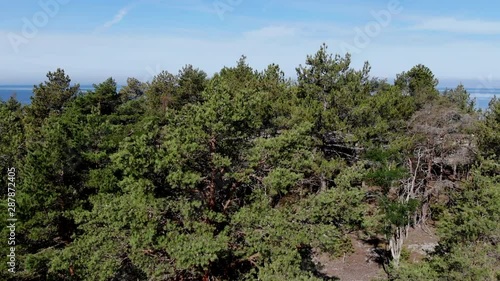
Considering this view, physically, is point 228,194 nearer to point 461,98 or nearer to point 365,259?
point 365,259

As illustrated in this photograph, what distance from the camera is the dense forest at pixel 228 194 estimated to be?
1207 centimetres

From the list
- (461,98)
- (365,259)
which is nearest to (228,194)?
(365,259)

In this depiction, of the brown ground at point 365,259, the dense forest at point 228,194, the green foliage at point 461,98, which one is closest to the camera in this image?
the dense forest at point 228,194

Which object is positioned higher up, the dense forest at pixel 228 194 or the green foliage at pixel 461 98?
the green foliage at pixel 461 98

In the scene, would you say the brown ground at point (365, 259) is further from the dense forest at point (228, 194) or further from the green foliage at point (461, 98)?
the green foliage at point (461, 98)

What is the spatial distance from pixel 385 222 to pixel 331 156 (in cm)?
633

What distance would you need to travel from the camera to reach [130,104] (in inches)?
1483

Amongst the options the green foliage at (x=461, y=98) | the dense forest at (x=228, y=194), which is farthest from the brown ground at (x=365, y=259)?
the green foliage at (x=461, y=98)

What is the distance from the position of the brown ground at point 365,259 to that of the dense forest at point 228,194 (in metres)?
1.32

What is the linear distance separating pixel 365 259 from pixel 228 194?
13846mm

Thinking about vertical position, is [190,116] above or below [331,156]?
above

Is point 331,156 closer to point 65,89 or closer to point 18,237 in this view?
point 18,237

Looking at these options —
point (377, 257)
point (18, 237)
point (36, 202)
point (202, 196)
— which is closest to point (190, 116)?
point (202, 196)

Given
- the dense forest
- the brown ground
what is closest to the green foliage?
the dense forest
